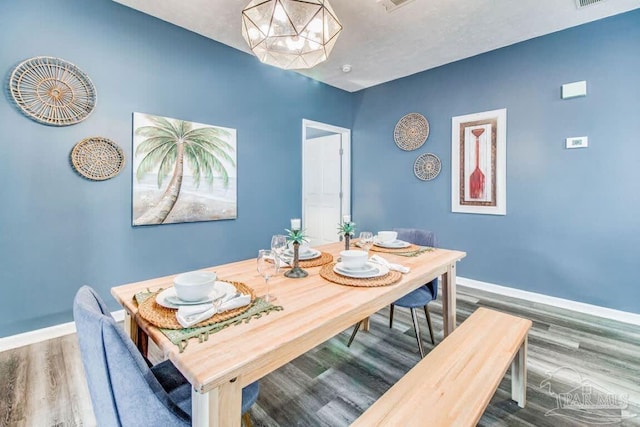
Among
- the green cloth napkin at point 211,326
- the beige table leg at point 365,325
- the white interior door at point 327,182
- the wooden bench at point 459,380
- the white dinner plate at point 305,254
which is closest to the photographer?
the green cloth napkin at point 211,326

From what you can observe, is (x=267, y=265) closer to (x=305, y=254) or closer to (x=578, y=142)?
(x=305, y=254)

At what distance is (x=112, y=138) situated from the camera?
248 cm

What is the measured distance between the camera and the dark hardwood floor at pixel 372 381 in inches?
60.2

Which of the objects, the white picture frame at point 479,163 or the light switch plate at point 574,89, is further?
the white picture frame at point 479,163

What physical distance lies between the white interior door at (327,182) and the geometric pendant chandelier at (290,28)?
2554 mm

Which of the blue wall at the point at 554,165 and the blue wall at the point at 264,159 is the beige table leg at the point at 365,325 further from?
the blue wall at the point at 554,165

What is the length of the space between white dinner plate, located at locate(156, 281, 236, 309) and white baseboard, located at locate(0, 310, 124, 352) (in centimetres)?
172

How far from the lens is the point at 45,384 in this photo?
5.71 feet

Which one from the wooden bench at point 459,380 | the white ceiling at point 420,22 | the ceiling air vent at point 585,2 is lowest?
the wooden bench at point 459,380

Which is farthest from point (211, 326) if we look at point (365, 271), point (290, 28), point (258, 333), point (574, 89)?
point (574, 89)

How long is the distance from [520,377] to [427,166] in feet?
8.83

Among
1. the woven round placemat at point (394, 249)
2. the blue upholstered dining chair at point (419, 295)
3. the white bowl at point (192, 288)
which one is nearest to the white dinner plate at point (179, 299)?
the white bowl at point (192, 288)

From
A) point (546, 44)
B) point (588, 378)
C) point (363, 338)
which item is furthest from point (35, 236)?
point (546, 44)

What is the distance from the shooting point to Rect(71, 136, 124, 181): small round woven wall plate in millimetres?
2320
